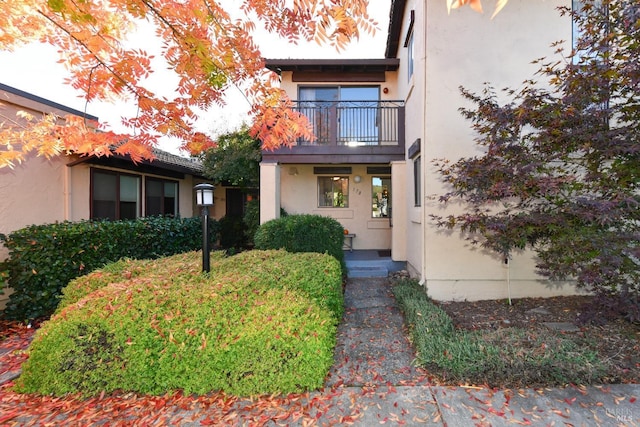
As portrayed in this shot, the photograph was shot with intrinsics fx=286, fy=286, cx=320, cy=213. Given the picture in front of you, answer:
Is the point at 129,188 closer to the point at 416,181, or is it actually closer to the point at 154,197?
the point at 154,197

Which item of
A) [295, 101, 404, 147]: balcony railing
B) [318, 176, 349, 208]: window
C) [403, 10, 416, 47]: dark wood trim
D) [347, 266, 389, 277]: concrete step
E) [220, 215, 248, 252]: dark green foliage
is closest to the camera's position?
[403, 10, 416, 47]: dark wood trim

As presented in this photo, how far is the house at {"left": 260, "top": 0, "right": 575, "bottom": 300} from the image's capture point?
509 cm

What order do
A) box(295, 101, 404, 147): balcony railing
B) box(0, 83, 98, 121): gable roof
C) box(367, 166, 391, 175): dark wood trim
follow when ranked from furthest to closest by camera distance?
1. box(367, 166, 391, 175): dark wood trim
2. box(295, 101, 404, 147): balcony railing
3. box(0, 83, 98, 121): gable roof

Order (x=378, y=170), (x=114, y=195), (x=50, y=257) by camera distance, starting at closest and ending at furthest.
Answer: (x=50, y=257)
(x=114, y=195)
(x=378, y=170)

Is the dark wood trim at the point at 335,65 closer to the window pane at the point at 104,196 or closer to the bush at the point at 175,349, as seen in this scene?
the window pane at the point at 104,196

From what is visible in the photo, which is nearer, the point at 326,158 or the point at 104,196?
the point at 104,196

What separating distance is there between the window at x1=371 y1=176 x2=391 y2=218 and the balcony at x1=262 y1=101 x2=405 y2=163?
5.13 ft

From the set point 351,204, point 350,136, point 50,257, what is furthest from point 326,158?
point 50,257

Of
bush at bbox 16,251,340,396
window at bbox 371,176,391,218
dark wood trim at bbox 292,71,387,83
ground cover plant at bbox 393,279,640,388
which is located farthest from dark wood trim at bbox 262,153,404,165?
bush at bbox 16,251,340,396

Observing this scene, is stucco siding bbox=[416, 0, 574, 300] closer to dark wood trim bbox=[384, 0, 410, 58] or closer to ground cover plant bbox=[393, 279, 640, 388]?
ground cover plant bbox=[393, 279, 640, 388]

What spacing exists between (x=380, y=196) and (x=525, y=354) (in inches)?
260

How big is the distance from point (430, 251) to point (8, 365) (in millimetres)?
6062

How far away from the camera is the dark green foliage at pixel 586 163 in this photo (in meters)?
3.16

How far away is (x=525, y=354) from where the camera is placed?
114 inches
